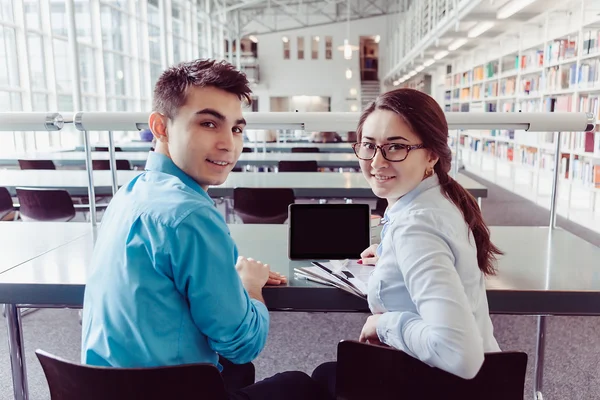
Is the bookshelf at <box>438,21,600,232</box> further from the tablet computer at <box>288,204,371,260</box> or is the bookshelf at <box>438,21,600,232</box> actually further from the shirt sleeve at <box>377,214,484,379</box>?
the shirt sleeve at <box>377,214,484,379</box>

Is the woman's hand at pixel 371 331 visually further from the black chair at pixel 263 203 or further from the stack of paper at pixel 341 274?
the black chair at pixel 263 203

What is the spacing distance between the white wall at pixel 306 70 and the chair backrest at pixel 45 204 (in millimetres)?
16115

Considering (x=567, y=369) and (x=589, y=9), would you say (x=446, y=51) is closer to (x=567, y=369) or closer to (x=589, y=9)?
(x=589, y=9)

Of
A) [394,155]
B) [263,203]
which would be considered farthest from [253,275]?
[263,203]

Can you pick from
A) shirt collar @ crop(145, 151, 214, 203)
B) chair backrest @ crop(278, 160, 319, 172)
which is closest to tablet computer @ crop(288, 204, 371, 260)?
shirt collar @ crop(145, 151, 214, 203)

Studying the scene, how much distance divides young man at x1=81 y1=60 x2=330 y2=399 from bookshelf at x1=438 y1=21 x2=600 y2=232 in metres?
2.30

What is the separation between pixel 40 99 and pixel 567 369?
7.49 meters

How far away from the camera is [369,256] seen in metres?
1.39

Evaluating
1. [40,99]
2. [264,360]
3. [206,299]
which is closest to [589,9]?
[264,360]

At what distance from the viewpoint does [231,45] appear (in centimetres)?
1792

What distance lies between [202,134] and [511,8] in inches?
241

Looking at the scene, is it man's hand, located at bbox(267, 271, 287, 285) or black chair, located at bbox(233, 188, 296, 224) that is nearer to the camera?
man's hand, located at bbox(267, 271, 287, 285)

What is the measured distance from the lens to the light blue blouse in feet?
2.60

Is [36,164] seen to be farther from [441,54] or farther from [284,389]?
[441,54]
